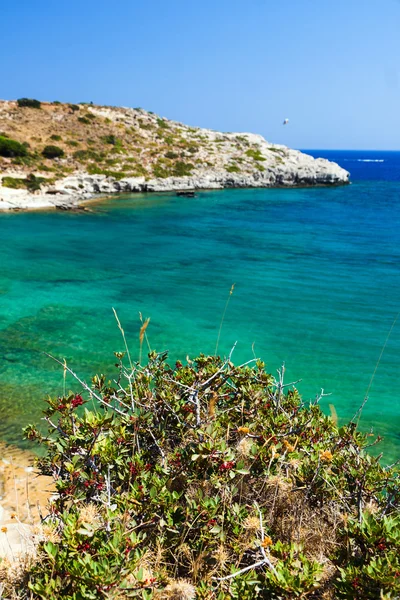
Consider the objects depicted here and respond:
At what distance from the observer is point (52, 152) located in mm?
52344

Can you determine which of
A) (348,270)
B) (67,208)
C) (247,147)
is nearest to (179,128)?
(247,147)

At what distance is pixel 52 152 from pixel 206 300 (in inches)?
1605

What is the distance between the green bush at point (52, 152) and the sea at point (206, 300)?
16363mm

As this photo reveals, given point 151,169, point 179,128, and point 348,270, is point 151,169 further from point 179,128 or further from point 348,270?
point 348,270

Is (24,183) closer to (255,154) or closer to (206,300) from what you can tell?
(206,300)

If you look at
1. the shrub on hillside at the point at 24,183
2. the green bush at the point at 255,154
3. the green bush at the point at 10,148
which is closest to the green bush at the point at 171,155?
the green bush at the point at 255,154

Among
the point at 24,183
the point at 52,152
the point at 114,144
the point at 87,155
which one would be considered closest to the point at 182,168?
the point at 114,144

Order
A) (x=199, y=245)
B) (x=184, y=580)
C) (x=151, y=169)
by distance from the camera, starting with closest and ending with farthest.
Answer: (x=184, y=580), (x=199, y=245), (x=151, y=169)

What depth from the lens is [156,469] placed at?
430cm

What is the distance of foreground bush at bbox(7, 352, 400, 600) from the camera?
11.1 feet

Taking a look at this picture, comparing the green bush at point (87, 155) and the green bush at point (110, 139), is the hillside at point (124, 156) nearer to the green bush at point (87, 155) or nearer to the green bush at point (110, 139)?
the green bush at point (87, 155)

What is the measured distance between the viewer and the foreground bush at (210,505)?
11.1 ft

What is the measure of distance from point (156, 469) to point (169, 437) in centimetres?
65

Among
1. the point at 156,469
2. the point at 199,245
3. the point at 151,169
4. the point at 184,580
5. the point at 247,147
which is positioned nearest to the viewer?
the point at 184,580
